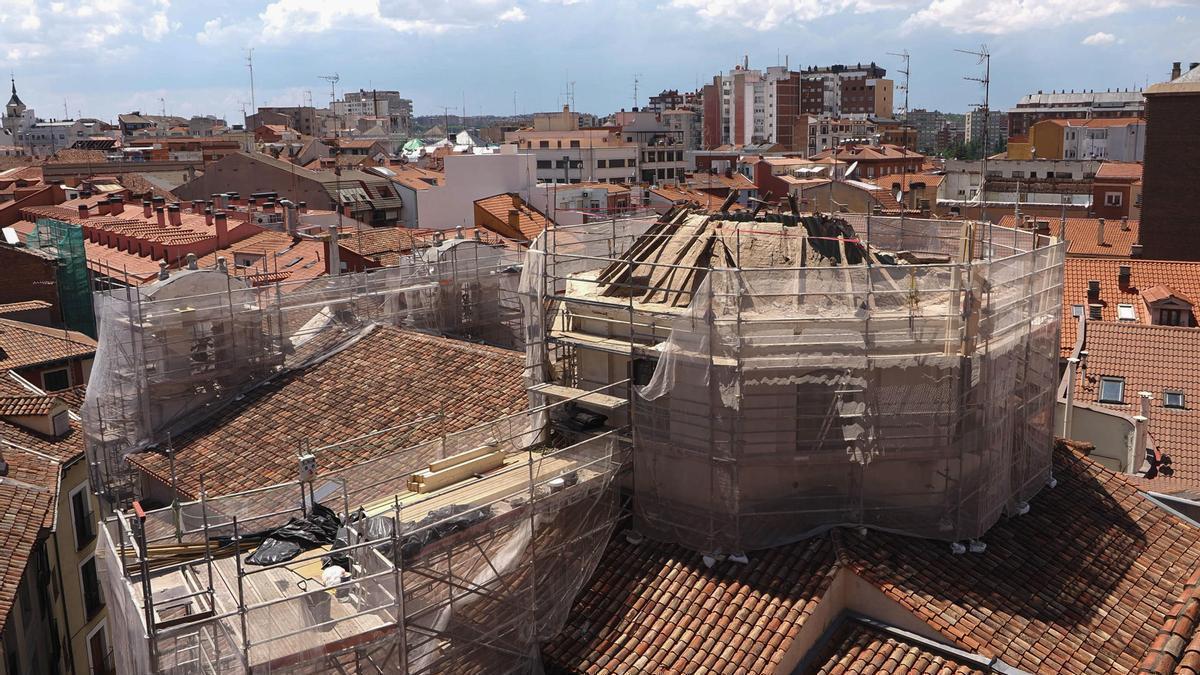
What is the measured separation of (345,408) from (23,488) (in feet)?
15.7

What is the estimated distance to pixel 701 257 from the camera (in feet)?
43.9

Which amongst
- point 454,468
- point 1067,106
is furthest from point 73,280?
point 1067,106

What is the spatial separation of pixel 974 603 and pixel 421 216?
4008 centimetres

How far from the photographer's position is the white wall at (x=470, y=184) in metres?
45.4

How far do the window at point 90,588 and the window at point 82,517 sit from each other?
15.2 inches

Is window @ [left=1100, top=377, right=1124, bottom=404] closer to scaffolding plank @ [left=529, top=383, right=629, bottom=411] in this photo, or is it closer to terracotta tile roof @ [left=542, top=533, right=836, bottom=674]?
terracotta tile roof @ [left=542, top=533, right=836, bottom=674]

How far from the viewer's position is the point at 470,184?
1806 inches

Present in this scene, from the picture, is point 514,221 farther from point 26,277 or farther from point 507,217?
point 26,277

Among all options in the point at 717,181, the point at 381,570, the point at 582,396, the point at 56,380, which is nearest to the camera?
the point at 381,570

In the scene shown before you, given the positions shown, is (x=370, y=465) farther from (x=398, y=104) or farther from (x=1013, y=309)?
(x=398, y=104)

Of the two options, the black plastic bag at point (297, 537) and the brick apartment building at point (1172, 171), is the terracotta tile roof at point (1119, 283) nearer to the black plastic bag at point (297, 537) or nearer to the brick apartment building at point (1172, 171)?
the brick apartment building at point (1172, 171)

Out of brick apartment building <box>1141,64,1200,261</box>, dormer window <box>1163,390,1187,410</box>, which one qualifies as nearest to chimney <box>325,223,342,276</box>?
dormer window <box>1163,390,1187,410</box>

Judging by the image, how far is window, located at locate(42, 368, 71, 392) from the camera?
23.0 m

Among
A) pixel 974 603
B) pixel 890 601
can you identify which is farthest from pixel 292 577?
pixel 974 603
